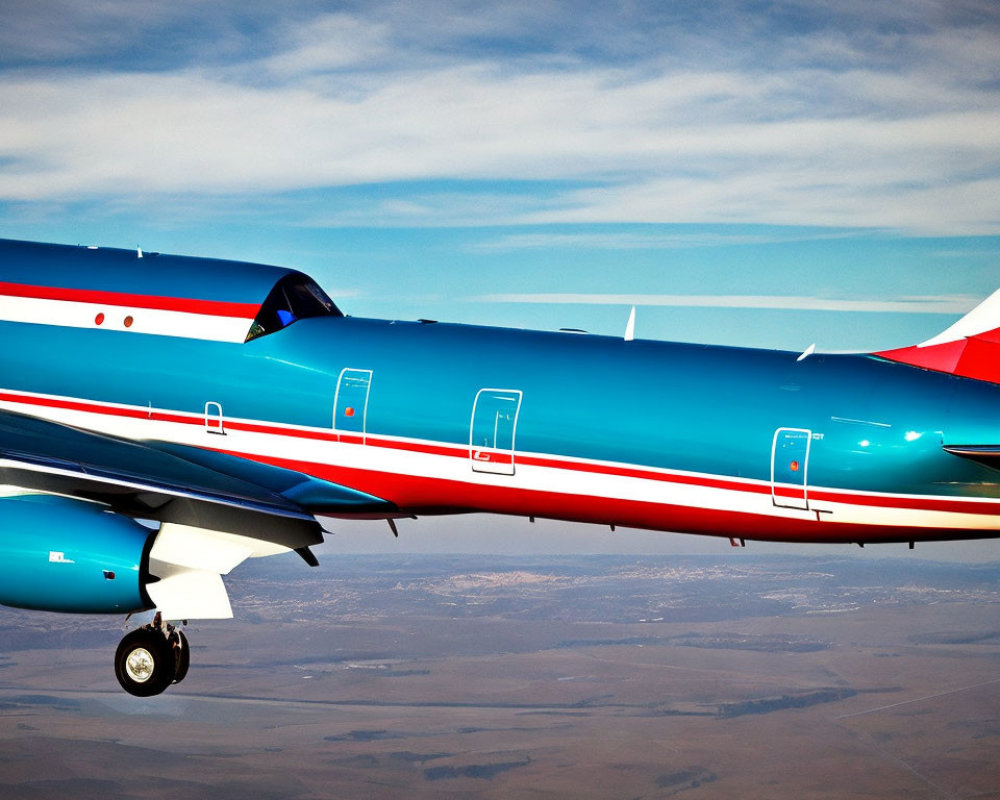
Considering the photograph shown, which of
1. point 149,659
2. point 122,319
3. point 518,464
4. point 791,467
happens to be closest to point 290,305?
point 122,319

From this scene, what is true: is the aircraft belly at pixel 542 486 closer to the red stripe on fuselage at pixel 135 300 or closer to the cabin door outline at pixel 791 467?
the cabin door outline at pixel 791 467

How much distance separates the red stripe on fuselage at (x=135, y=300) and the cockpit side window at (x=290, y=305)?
257 millimetres

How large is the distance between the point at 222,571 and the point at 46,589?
2.74m

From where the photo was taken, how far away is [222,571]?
20.4 metres

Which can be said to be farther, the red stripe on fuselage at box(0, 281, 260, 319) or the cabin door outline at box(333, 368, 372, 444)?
the red stripe on fuselage at box(0, 281, 260, 319)

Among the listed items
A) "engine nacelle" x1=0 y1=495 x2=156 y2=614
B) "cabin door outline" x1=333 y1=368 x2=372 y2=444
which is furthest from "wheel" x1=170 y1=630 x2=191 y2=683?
"cabin door outline" x1=333 y1=368 x2=372 y2=444

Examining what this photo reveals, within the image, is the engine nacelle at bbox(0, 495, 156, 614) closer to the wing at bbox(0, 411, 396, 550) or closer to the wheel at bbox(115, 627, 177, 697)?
the wing at bbox(0, 411, 396, 550)

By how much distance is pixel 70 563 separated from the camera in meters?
19.1

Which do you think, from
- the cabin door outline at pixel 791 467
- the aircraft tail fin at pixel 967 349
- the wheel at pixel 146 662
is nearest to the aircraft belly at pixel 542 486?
the cabin door outline at pixel 791 467

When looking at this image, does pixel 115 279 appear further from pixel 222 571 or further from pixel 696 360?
pixel 696 360

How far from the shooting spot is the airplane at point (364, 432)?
19.0 metres

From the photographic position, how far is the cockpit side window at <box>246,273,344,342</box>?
2164cm

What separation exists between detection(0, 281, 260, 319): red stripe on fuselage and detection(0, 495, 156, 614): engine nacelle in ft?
13.6

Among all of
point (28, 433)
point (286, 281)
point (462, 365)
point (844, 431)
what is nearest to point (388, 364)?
point (462, 365)
